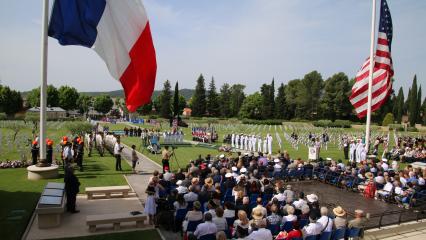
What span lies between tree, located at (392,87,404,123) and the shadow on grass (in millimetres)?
95250

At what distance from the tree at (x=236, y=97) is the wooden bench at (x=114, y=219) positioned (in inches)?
4128

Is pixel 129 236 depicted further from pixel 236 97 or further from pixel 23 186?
pixel 236 97

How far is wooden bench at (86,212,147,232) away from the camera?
31.8 ft

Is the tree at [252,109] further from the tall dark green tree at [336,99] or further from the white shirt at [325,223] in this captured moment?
the white shirt at [325,223]

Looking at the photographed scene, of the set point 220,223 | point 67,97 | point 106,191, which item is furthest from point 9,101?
point 220,223

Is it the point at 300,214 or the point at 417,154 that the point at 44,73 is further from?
the point at 417,154

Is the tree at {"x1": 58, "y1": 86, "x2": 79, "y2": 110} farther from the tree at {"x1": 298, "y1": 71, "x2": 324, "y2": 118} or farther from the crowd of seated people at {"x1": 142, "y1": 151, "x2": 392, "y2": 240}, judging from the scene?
the crowd of seated people at {"x1": 142, "y1": 151, "x2": 392, "y2": 240}

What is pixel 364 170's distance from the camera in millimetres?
16781

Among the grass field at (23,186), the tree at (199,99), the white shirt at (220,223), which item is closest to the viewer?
the white shirt at (220,223)

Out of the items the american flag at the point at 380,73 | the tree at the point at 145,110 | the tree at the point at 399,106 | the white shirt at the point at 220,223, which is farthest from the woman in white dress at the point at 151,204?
the tree at the point at 145,110

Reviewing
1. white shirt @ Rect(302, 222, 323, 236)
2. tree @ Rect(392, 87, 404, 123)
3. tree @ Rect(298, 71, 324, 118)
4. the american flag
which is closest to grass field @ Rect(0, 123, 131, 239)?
white shirt @ Rect(302, 222, 323, 236)

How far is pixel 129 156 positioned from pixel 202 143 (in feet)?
38.1

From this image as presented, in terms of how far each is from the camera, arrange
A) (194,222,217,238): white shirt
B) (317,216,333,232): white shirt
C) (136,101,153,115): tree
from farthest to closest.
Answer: (136,101,153,115): tree
(317,216,333,232): white shirt
(194,222,217,238): white shirt

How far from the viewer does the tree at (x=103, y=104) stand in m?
132
